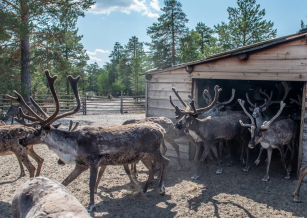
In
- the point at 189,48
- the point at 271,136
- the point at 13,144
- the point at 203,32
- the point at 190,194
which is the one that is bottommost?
the point at 190,194

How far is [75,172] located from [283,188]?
4452 millimetres

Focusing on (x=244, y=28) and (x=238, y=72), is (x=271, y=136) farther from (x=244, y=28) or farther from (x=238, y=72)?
(x=244, y=28)

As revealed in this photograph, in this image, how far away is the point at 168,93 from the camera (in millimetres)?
8570

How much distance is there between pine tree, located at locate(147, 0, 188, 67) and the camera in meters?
28.3

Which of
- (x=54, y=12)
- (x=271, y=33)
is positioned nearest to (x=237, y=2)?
(x=271, y=33)

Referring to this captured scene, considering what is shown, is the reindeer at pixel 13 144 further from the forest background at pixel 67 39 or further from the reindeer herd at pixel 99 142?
the forest background at pixel 67 39

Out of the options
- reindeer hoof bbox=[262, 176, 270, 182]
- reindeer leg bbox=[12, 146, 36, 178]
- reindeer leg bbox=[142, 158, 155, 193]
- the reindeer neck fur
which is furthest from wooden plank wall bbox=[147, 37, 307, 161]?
reindeer leg bbox=[12, 146, 36, 178]

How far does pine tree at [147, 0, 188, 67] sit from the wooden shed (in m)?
20.3

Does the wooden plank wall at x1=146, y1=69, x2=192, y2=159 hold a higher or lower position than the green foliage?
lower

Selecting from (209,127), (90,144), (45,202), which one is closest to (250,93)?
(209,127)

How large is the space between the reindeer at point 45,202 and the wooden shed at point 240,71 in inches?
213

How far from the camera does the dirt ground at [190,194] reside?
15.8 ft

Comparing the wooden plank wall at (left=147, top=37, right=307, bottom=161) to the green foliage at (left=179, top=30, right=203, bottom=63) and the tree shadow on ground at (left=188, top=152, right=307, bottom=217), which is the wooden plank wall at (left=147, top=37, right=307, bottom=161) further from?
the green foliage at (left=179, top=30, right=203, bottom=63)

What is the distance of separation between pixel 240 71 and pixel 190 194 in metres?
3.51
